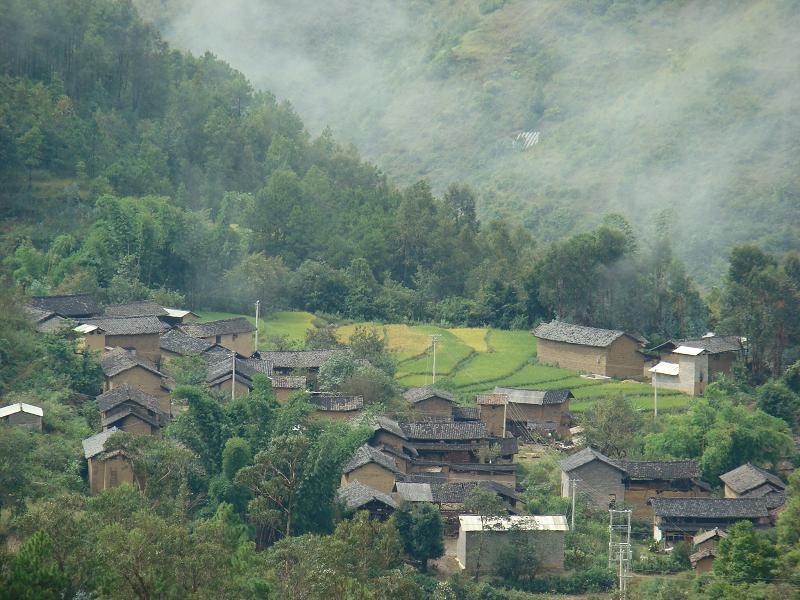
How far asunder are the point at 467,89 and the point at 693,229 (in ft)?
73.7

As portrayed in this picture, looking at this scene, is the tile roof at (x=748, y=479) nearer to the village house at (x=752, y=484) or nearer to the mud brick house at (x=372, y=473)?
the village house at (x=752, y=484)

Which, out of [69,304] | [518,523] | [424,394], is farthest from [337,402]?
[69,304]

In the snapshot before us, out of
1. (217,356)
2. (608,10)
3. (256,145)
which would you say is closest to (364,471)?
(217,356)

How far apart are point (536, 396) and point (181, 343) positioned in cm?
976

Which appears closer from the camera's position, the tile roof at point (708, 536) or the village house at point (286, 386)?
the tile roof at point (708, 536)

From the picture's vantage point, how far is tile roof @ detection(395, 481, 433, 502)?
33750 millimetres

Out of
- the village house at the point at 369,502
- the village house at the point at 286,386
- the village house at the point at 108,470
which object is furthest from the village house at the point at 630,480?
the village house at the point at 108,470

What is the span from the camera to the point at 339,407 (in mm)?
38906

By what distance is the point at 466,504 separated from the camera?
110ft

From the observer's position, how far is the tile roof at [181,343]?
42.0 m

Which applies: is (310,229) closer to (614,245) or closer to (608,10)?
(614,245)

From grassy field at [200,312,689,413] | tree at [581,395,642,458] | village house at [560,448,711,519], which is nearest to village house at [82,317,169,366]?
grassy field at [200,312,689,413]

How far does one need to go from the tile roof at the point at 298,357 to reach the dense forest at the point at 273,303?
1035 millimetres

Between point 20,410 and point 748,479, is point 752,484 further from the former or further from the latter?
point 20,410
